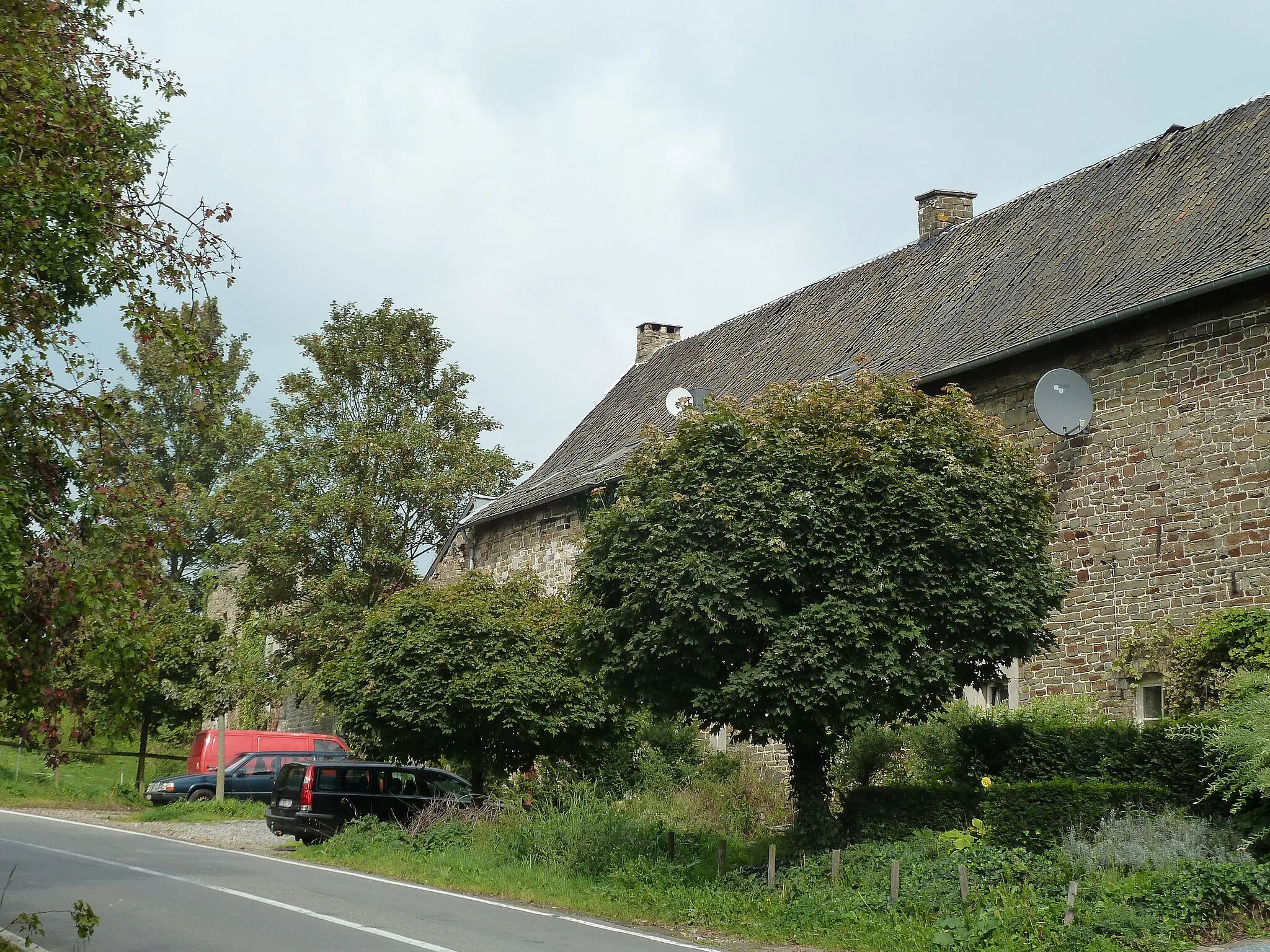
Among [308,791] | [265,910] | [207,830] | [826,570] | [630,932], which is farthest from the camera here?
[207,830]

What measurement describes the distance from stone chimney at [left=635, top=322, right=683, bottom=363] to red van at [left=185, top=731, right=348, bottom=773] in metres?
11.8

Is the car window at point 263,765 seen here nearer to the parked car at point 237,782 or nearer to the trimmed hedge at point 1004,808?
the parked car at point 237,782

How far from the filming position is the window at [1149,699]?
14.7 meters

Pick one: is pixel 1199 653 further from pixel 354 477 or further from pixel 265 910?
pixel 354 477

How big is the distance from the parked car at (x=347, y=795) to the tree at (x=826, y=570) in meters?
5.71

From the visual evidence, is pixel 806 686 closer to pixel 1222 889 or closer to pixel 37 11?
pixel 1222 889

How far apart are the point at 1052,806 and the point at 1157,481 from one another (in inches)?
217

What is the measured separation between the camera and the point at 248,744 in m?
27.7

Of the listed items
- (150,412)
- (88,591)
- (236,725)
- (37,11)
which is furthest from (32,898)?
(150,412)

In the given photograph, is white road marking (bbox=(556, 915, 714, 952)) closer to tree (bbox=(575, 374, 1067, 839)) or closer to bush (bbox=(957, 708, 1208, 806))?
tree (bbox=(575, 374, 1067, 839))

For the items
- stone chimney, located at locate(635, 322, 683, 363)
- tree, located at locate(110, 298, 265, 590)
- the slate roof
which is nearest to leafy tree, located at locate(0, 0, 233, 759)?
the slate roof

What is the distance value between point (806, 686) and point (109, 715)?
20.2ft

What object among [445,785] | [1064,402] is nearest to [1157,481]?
[1064,402]

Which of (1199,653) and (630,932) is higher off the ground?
(1199,653)
